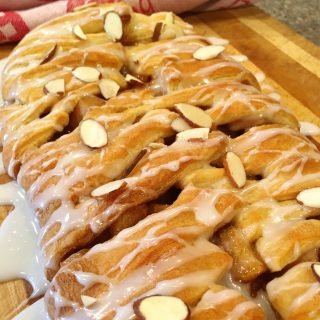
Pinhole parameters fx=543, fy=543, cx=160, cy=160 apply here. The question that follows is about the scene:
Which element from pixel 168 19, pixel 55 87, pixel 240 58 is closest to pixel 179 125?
pixel 55 87

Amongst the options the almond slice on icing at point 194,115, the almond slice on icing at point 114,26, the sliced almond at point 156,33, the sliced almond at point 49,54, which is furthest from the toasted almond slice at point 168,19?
the almond slice on icing at point 194,115

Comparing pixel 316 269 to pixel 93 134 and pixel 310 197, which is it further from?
pixel 93 134

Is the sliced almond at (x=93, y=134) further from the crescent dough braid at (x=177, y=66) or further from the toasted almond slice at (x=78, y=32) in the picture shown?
the toasted almond slice at (x=78, y=32)

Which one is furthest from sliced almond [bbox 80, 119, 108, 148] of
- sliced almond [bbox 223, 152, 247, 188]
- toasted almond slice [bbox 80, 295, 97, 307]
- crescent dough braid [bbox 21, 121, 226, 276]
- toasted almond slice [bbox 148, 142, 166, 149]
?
toasted almond slice [bbox 80, 295, 97, 307]

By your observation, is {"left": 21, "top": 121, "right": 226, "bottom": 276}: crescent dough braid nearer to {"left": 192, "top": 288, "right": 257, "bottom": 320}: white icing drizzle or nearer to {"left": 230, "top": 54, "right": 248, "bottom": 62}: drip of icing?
{"left": 192, "top": 288, "right": 257, "bottom": 320}: white icing drizzle

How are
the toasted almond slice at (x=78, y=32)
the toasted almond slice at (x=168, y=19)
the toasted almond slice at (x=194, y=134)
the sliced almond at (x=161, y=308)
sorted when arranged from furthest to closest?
the toasted almond slice at (x=168, y=19)
the toasted almond slice at (x=78, y=32)
the toasted almond slice at (x=194, y=134)
the sliced almond at (x=161, y=308)

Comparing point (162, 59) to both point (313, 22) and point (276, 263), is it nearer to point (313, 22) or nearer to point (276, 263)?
point (276, 263)
